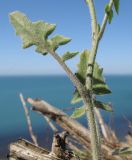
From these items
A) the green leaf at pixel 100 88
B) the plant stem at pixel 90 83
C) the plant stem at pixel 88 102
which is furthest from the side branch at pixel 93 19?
the green leaf at pixel 100 88

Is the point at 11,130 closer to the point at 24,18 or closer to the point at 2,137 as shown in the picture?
the point at 2,137

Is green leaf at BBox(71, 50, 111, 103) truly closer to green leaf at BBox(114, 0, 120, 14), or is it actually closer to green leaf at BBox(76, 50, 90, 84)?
green leaf at BBox(76, 50, 90, 84)

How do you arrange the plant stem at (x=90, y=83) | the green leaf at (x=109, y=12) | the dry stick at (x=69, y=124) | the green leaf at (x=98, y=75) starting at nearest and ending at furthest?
the plant stem at (x=90, y=83), the green leaf at (x=109, y=12), the green leaf at (x=98, y=75), the dry stick at (x=69, y=124)

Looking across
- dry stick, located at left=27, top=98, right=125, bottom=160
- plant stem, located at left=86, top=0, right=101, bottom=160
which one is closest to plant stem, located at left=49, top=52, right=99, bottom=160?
plant stem, located at left=86, top=0, right=101, bottom=160

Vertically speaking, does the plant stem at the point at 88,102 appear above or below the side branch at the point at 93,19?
below

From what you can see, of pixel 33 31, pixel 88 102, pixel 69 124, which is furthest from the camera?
pixel 69 124

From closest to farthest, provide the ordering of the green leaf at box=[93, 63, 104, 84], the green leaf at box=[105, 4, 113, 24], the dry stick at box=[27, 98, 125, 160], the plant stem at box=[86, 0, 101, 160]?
the plant stem at box=[86, 0, 101, 160]
the green leaf at box=[105, 4, 113, 24]
the green leaf at box=[93, 63, 104, 84]
the dry stick at box=[27, 98, 125, 160]

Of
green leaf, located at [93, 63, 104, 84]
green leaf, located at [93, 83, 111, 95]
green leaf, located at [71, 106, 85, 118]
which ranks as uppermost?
green leaf, located at [93, 63, 104, 84]

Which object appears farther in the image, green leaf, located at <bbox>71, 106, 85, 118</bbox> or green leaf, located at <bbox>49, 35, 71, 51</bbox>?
green leaf, located at <bbox>71, 106, 85, 118</bbox>

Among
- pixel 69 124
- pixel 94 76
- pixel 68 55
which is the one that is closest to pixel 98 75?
pixel 94 76

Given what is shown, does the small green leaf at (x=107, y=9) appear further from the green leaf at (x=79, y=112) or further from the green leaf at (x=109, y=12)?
the green leaf at (x=79, y=112)

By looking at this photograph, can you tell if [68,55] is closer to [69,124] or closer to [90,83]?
[90,83]

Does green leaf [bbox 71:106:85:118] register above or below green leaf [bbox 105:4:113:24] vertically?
below
